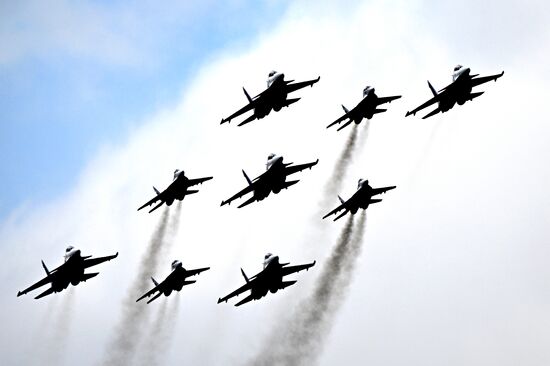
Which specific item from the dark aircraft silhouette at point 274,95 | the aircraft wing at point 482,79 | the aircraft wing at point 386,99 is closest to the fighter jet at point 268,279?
the dark aircraft silhouette at point 274,95

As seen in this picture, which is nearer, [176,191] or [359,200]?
[359,200]

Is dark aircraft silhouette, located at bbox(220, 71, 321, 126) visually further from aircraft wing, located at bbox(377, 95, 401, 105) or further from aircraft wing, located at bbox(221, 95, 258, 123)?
aircraft wing, located at bbox(377, 95, 401, 105)

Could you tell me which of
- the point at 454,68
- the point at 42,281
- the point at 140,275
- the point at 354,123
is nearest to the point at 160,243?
the point at 140,275

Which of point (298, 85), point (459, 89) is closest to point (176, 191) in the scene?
point (298, 85)

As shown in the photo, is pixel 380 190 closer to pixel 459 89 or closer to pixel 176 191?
pixel 459 89

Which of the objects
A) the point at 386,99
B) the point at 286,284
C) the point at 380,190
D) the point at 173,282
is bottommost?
the point at 286,284

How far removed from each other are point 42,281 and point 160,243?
14827mm

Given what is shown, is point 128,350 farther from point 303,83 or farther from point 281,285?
point 303,83

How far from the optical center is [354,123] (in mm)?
140625

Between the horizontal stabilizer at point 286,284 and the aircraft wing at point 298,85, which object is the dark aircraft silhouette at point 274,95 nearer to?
the aircraft wing at point 298,85

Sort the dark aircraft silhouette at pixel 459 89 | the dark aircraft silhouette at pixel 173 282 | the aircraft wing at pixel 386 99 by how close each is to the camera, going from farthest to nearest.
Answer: the dark aircraft silhouette at pixel 173 282, the aircraft wing at pixel 386 99, the dark aircraft silhouette at pixel 459 89

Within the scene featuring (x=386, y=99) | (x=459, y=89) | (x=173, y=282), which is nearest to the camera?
(x=459, y=89)

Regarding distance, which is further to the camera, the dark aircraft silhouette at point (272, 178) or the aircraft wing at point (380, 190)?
the aircraft wing at point (380, 190)

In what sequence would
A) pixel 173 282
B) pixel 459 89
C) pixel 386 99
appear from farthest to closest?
pixel 173 282 < pixel 386 99 < pixel 459 89
